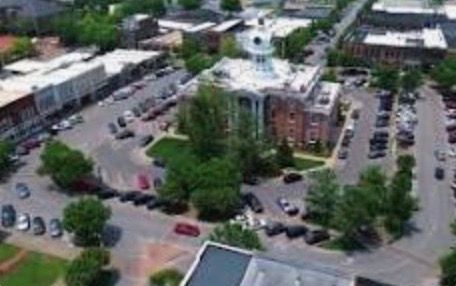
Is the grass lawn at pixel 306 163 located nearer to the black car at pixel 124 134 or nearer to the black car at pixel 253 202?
the black car at pixel 253 202

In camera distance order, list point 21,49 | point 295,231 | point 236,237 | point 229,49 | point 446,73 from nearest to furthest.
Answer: point 236,237
point 295,231
point 446,73
point 229,49
point 21,49

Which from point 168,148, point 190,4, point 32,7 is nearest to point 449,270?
point 168,148

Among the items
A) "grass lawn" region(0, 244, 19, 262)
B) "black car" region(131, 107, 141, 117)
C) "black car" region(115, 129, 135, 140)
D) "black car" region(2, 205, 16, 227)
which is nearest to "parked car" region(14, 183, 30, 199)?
"black car" region(2, 205, 16, 227)

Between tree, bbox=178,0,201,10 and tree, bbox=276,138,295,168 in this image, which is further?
tree, bbox=178,0,201,10

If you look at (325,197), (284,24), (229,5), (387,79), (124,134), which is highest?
(229,5)

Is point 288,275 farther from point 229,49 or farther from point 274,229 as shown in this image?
point 229,49

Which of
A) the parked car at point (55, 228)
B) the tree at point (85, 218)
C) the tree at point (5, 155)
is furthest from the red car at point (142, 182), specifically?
the tree at point (5, 155)

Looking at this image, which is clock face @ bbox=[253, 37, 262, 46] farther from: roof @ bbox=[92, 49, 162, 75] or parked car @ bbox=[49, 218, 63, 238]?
parked car @ bbox=[49, 218, 63, 238]
